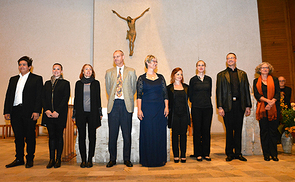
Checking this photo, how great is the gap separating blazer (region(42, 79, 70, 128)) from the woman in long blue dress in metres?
1.10

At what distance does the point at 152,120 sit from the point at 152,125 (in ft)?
0.24

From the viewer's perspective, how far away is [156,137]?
3.22 m

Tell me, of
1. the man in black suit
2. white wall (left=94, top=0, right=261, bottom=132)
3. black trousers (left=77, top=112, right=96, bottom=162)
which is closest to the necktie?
black trousers (left=77, top=112, right=96, bottom=162)

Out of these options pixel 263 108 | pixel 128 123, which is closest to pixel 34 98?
pixel 128 123

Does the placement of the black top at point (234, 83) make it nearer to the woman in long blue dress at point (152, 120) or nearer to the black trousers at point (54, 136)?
the woman in long blue dress at point (152, 120)

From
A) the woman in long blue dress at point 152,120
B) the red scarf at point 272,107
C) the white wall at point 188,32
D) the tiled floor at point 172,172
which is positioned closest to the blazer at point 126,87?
the woman in long blue dress at point 152,120

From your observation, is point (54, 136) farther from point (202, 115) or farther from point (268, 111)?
point (268, 111)

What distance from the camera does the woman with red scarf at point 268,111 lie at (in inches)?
139

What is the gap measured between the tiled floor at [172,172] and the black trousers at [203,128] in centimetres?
21

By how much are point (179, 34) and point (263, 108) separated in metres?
4.28

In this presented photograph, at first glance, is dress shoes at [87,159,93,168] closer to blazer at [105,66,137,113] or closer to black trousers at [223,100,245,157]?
blazer at [105,66,137,113]

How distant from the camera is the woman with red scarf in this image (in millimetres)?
3531

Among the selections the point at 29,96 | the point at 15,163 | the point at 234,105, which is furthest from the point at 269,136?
the point at 15,163

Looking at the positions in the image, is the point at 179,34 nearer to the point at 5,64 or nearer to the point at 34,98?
the point at 34,98
